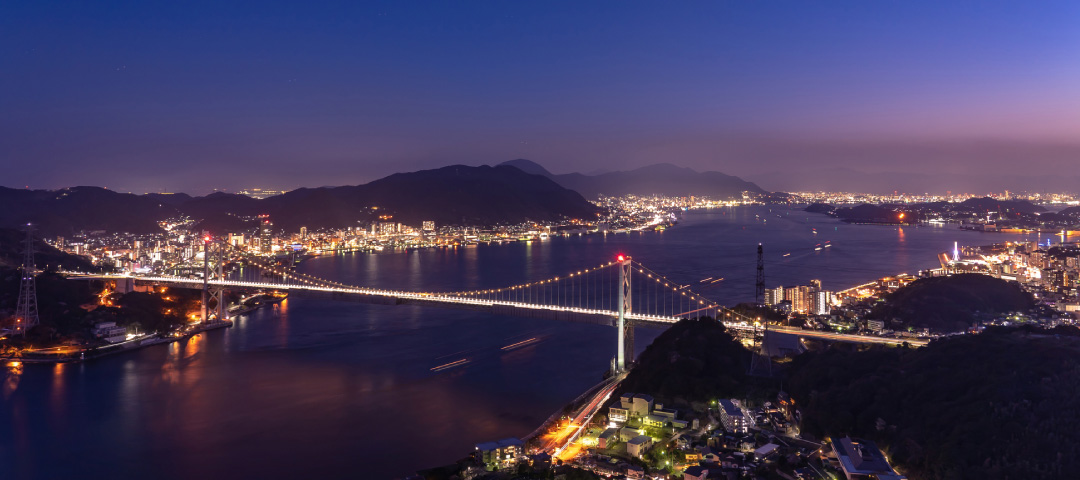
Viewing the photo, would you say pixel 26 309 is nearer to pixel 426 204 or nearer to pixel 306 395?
pixel 306 395

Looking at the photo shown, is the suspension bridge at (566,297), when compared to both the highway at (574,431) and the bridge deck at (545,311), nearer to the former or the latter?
the bridge deck at (545,311)

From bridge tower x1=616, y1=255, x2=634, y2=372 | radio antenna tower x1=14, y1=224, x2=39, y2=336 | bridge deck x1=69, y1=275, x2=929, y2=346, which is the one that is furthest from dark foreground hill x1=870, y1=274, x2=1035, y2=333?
radio antenna tower x1=14, y1=224, x2=39, y2=336

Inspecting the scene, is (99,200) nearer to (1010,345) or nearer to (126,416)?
(126,416)

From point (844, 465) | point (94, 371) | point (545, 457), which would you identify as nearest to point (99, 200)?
point (94, 371)

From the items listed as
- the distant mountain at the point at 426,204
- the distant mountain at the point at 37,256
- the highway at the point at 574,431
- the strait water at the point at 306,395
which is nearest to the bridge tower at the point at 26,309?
the strait water at the point at 306,395

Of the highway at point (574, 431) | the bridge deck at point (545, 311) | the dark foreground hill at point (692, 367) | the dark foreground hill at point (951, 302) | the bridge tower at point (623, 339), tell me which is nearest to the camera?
the highway at point (574, 431)

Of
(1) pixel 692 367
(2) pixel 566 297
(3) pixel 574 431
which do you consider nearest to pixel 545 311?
(1) pixel 692 367

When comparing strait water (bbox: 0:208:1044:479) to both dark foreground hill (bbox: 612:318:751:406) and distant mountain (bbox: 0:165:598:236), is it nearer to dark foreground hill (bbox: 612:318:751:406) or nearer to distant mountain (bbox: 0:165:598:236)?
dark foreground hill (bbox: 612:318:751:406)
